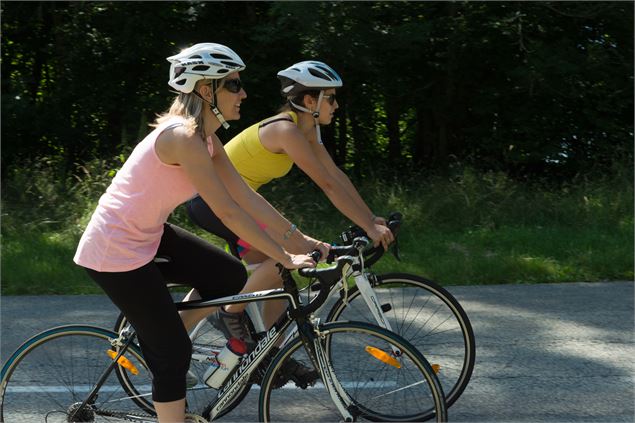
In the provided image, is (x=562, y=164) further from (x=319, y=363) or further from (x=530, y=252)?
(x=319, y=363)

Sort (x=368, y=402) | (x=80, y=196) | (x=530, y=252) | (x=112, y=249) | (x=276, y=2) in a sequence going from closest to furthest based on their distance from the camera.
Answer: (x=112, y=249), (x=368, y=402), (x=530, y=252), (x=80, y=196), (x=276, y=2)

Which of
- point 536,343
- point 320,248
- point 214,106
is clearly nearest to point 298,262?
point 320,248

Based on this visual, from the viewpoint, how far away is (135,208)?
338 cm

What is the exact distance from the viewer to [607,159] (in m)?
12.7

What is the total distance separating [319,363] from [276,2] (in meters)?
8.14

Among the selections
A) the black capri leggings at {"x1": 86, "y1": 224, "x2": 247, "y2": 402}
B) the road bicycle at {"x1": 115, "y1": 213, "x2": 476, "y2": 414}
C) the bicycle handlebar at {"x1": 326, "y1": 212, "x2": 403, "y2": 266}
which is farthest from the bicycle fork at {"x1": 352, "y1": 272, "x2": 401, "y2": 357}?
the black capri leggings at {"x1": 86, "y1": 224, "x2": 247, "y2": 402}

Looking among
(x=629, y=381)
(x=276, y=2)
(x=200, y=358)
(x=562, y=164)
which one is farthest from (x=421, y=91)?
(x=200, y=358)

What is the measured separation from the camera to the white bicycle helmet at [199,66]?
3.44 m

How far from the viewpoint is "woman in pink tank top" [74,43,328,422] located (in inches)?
131

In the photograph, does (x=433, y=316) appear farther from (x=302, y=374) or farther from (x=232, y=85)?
(x=232, y=85)

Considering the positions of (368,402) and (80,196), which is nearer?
(368,402)

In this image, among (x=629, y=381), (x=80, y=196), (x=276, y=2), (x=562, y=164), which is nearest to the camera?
(x=629, y=381)

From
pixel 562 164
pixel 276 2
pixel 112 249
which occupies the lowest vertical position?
pixel 562 164

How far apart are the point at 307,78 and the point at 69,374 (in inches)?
76.1
